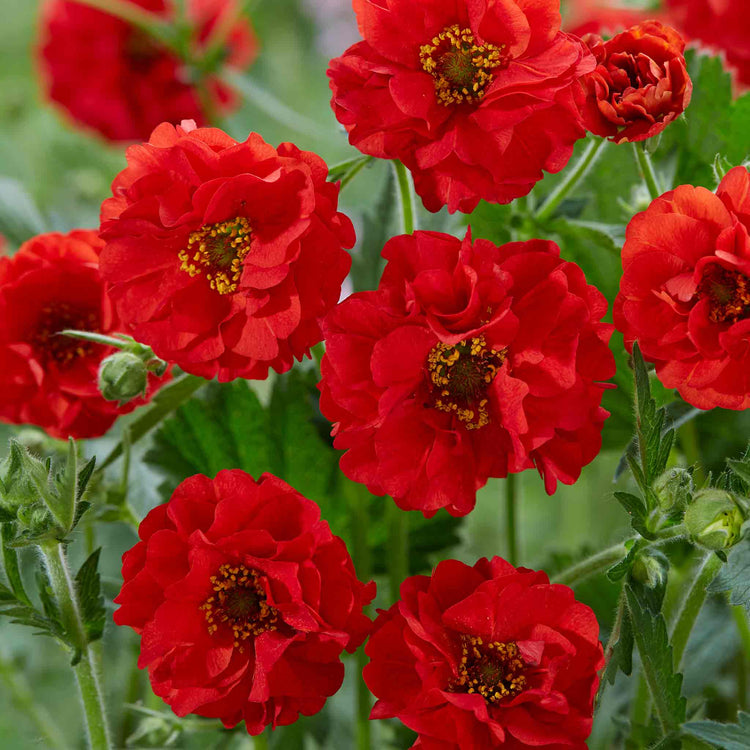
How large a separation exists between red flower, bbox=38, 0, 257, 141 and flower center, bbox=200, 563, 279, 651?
0.61m

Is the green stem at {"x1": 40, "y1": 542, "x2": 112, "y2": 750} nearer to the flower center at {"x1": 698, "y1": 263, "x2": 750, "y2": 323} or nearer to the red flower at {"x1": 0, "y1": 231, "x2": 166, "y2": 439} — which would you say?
the red flower at {"x1": 0, "y1": 231, "x2": 166, "y2": 439}

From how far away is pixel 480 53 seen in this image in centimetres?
46

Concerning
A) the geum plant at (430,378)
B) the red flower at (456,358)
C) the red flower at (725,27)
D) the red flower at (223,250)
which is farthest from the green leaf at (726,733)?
the red flower at (725,27)

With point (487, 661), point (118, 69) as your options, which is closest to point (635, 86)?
point (487, 661)

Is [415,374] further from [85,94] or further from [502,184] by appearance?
[85,94]

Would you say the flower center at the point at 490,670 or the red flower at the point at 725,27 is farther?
the red flower at the point at 725,27

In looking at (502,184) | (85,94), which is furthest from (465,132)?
(85,94)

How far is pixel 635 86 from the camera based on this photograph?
0.46m

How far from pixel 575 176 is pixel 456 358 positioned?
0.15 metres

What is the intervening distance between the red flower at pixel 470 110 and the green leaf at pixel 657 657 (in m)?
0.18

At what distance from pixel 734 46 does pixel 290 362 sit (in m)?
0.51

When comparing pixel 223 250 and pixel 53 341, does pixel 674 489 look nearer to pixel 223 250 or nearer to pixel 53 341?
pixel 223 250

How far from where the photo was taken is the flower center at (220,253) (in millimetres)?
→ 464

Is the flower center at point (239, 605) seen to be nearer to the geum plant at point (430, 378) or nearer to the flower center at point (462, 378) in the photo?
the geum plant at point (430, 378)
